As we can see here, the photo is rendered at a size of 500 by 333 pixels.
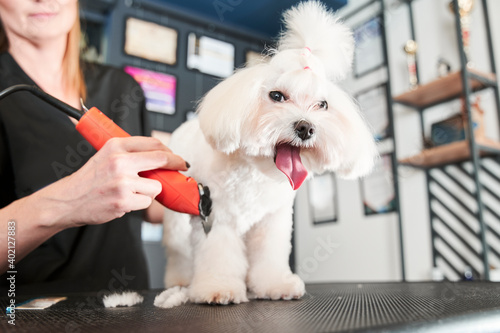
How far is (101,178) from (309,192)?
3.35m

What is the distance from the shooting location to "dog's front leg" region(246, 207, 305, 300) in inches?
36.0

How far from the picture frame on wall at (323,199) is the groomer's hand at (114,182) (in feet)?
9.82

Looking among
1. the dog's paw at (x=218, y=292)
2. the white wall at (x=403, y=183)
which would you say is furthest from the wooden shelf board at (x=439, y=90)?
the dog's paw at (x=218, y=292)

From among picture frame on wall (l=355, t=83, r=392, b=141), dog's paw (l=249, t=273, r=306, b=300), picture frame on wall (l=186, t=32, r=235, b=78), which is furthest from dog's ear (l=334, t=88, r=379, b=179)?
picture frame on wall (l=186, t=32, r=235, b=78)

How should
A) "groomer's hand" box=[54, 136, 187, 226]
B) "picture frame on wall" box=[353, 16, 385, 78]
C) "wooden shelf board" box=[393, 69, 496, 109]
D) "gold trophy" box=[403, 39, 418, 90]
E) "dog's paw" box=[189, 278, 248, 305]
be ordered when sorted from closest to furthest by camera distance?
"groomer's hand" box=[54, 136, 187, 226]
"dog's paw" box=[189, 278, 248, 305]
"wooden shelf board" box=[393, 69, 496, 109]
"gold trophy" box=[403, 39, 418, 90]
"picture frame on wall" box=[353, 16, 385, 78]

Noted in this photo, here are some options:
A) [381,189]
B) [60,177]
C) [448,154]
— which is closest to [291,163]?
[60,177]

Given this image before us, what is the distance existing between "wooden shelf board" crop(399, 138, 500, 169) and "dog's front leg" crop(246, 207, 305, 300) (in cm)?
172

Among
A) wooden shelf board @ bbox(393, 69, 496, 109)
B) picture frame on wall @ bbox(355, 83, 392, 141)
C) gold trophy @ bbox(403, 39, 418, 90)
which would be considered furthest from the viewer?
picture frame on wall @ bbox(355, 83, 392, 141)

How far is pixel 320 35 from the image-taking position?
0.85 m

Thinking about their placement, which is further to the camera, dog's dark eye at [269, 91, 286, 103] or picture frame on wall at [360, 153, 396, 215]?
picture frame on wall at [360, 153, 396, 215]

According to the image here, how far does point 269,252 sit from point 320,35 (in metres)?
0.50

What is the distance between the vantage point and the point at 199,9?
365cm

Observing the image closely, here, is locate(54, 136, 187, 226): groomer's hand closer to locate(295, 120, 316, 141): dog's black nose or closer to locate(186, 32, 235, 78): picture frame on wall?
locate(295, 120, 316, 141): dog's black nose

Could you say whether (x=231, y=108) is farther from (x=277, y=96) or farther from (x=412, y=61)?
(x=412, y=61)
